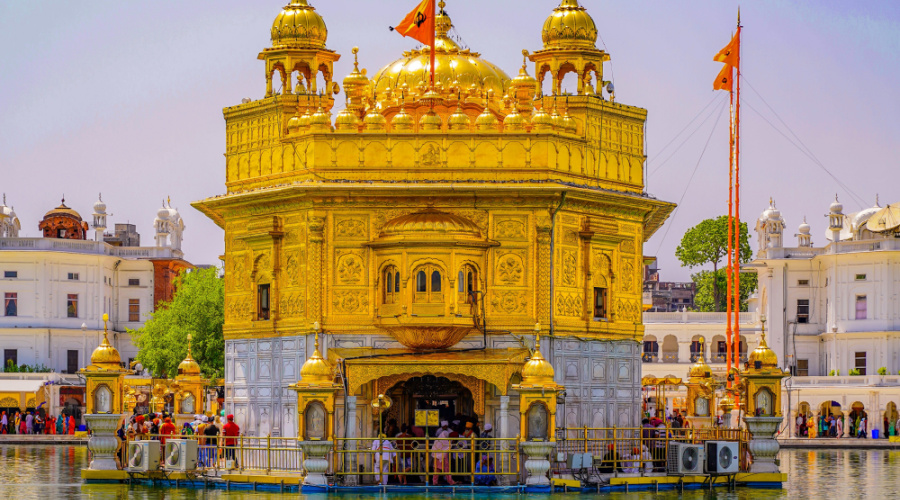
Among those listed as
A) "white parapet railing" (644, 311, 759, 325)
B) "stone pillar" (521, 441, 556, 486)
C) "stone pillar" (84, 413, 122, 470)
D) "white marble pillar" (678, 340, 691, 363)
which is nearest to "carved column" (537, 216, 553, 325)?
"stone pillar" (521, 441, 556, 486)

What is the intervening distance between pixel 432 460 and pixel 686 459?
16.9 ft

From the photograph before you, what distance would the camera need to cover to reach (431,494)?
98.8 feet

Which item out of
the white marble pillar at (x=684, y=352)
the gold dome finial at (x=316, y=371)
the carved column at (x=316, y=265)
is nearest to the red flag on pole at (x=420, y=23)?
the carved column at (x=316, y=265)

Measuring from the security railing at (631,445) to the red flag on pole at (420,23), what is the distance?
8029mm

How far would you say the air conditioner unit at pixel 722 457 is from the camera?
32969 millimetres

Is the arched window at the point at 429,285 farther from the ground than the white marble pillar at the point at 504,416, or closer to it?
farther from the ground

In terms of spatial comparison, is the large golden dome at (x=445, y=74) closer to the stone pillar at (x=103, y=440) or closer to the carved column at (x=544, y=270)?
the carved column at (x=544, y=270)

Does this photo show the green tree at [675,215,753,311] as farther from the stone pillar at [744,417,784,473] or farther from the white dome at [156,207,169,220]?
the stone pillar at [744,417,784,473]

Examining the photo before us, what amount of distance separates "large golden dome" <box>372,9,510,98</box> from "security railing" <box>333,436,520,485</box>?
8225 millimetres

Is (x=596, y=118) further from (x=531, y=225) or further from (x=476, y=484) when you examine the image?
(x=476, y=484)

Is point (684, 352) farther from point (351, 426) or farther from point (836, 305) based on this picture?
point (351, 426)

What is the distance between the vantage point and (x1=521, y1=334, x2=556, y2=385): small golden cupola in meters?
30.8


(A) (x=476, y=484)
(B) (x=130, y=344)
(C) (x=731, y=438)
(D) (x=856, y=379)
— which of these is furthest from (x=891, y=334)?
(A) (x=476, y=484)

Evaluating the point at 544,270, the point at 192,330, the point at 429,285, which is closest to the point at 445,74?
the point at 544,270
